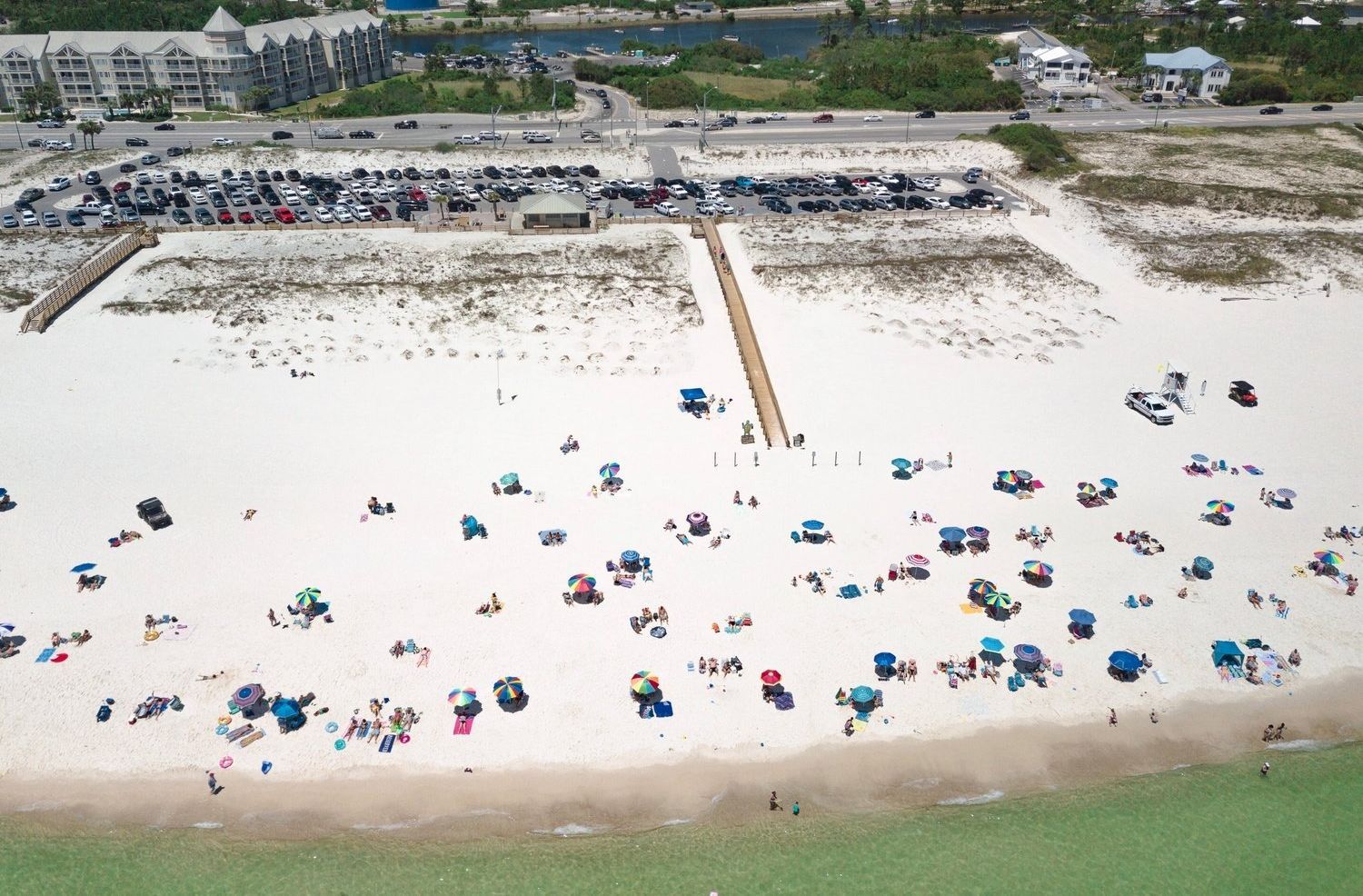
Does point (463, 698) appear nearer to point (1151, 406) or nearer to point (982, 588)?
point (982, 588)

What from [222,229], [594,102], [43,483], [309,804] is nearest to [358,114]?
[594,102]

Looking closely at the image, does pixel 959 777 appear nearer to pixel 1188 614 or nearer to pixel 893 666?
pixel 893 666

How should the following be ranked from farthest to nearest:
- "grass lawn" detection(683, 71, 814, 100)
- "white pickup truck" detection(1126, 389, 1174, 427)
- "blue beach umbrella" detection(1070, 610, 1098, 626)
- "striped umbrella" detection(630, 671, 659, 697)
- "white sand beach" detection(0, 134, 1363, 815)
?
1. "grass lawn" detection(683, 71, 814, 100)
2. "white pickup truck" detection(1126, 389, 1174, 427)
3. "blue beach umbrella" detection(1070, 610, 1098, 626)
4. "white sand beach" detection(0, 134, 1363, 815)
5. "striped umbrella" detection(630, 671, 659, 697)

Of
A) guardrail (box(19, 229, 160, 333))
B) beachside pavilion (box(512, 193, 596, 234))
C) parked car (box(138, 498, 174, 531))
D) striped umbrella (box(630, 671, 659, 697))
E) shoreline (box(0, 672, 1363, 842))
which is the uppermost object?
beachside pavilion (box(512, 193, 596, 234))

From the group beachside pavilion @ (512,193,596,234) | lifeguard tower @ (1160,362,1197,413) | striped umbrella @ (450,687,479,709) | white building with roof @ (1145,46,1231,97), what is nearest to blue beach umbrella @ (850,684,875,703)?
striped umbrella @ (450,687,479,709)

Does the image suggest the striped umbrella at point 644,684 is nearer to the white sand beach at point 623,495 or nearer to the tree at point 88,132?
the white sand beach at point 623,495

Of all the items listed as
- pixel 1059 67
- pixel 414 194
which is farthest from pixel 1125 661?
pixel 1059 67

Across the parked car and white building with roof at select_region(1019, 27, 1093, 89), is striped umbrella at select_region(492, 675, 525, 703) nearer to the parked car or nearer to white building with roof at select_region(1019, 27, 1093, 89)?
the parked car
